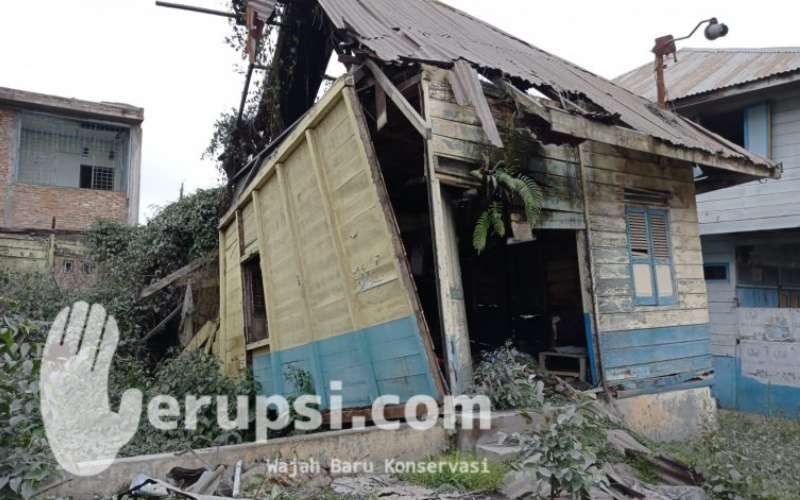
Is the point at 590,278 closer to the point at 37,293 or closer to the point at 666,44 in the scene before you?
the point at 666,44

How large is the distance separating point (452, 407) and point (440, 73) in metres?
2.99

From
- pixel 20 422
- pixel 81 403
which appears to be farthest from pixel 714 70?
pixel 20 422

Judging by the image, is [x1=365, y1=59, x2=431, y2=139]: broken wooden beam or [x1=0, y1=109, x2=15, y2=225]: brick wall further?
[x1=0, y1=109, x2=15, y2=225]: brick wall

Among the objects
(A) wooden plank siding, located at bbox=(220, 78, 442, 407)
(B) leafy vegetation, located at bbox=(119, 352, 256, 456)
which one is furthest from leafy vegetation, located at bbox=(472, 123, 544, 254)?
(B) leafy vegetation, located at bbox=(119, 352, 256, 456)

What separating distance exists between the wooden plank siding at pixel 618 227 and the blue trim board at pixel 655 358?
0.04ft

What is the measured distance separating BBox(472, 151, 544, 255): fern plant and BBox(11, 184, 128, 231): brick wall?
12807mm

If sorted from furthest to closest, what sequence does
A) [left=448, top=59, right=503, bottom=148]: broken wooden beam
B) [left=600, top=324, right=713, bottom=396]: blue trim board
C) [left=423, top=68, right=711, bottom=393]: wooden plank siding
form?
[left=600, top=324, right=713, bottom=396]: blue trim board
[left=423, top=68, right=711, bottom=393]: wooden plank siding
[left=448, top=59, right=503, bottom=148]: broken wooden beam

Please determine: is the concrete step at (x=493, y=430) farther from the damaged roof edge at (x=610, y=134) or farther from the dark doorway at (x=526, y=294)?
the dark doorway at (x=526, y=294)

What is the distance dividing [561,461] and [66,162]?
17.0 meters

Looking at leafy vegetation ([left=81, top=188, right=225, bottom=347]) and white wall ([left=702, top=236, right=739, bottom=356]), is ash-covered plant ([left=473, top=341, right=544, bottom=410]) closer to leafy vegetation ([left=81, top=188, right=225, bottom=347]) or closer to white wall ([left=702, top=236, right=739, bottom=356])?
leafy vegetation ([left=81, top=188, right=225, bottom=347])

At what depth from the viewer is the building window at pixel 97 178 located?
17.1 meters

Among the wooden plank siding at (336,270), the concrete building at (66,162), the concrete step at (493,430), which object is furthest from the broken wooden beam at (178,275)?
the concrete step at (493,430)

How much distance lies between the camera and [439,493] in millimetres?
4062

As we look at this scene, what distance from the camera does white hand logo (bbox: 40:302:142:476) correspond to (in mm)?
3770
